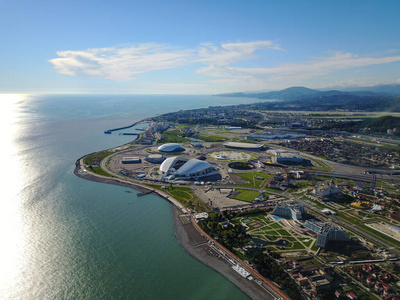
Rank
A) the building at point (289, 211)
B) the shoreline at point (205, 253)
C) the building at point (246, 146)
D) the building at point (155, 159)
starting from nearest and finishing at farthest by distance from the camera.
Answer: the shoreline at point (205, 253), the building at point (289, 211), the building at point (155, 159), the building at point (246, 146)

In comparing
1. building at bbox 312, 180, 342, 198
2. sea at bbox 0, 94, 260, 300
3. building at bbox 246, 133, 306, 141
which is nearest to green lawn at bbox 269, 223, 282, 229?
sea at bbox 0, 94, 260, 300

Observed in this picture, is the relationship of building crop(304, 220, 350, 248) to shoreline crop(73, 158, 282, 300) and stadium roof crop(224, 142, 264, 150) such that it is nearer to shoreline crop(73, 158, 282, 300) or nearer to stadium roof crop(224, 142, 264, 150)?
shoreline crop(73, 158, 282, 300)

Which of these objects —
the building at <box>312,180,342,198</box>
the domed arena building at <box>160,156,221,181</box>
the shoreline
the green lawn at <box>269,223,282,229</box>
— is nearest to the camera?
the shoreline

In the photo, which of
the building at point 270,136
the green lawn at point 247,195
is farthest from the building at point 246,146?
the green lawn at point 247,195

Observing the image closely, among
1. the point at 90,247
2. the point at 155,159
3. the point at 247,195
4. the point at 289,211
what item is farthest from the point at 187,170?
the point at 90,247

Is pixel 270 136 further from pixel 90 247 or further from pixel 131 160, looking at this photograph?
pixel 90 247

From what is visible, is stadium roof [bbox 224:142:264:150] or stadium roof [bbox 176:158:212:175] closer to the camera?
stadium roof [bbox 176:158:212:175]

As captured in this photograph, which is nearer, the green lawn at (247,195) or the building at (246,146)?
the green lawn at (247,195)

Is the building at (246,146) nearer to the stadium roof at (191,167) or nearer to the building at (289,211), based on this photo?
the stadium roof at (191,167)

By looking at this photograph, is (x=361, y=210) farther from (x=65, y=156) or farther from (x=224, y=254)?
(x=65, y=156)
